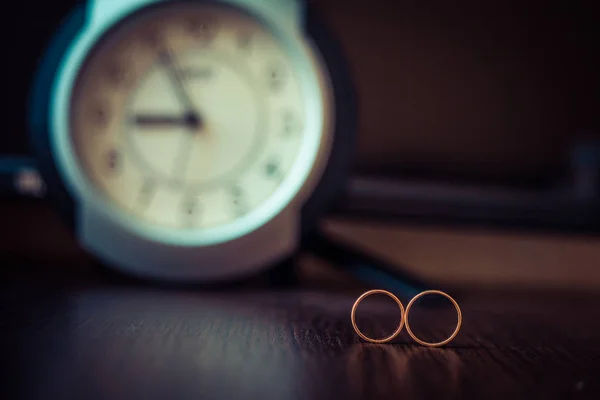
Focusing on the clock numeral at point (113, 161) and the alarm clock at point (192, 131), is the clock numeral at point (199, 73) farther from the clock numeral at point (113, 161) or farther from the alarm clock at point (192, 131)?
the clock numeral at point (113, 161)

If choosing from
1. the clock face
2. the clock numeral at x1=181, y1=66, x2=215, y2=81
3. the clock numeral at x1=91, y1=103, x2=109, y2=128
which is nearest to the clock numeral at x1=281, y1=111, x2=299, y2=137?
the clock face

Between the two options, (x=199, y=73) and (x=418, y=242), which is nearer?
(x=199, y=73)

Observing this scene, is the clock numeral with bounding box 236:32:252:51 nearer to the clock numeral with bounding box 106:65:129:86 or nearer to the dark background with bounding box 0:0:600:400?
the clock numeral with bounding box 106:65:129:86

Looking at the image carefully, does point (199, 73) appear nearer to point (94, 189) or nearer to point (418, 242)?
point (94, 189)

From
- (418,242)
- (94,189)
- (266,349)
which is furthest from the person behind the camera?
(418,242)

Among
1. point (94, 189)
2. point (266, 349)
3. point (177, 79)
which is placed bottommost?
point (266, 349)

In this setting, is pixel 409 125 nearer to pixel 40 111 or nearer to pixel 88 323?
pixel 40 111

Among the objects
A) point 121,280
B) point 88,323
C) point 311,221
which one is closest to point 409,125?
point 311,221

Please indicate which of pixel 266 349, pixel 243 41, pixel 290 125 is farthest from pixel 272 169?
pixel 266 349
